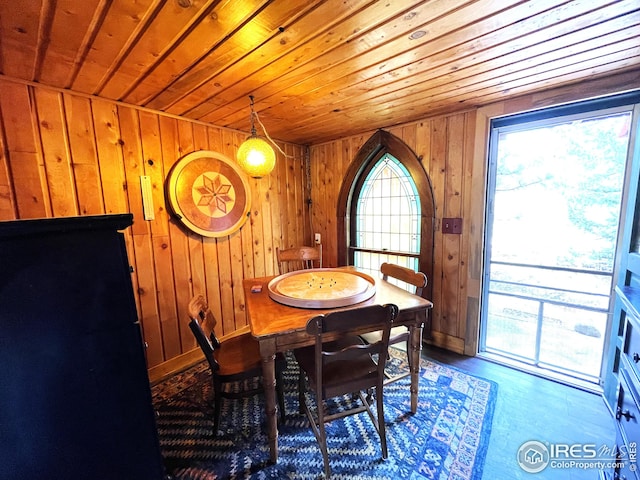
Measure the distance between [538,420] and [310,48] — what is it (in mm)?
2758

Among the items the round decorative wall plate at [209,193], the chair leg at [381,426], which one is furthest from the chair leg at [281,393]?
the round decorative wall plate at [209,193]

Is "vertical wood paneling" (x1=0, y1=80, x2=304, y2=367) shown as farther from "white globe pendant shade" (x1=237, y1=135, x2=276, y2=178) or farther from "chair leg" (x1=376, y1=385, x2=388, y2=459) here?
"chair leg" (x1=376, y1=385, x2=388, y2=459)

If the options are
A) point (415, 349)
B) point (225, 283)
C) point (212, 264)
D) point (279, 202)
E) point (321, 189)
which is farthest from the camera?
point (321, 189)

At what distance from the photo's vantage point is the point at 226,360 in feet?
5.65

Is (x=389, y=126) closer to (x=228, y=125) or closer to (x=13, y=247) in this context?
(x=228, y=125)

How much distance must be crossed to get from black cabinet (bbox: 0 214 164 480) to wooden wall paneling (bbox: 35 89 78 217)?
1217mm

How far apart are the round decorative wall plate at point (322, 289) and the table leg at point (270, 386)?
336 millimetres

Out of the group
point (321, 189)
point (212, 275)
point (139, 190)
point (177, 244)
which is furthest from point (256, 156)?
point (321, 189)

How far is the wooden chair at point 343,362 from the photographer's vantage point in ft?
4.20

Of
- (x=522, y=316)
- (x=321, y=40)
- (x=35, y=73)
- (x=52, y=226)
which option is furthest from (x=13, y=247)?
(x=522, y=316)

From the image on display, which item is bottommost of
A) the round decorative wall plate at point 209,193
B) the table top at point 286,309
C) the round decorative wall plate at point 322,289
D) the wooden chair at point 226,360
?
the wooden chair at point 226,360

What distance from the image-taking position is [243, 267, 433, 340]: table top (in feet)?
4.59

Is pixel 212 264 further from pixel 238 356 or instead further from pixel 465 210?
pixel 465 210

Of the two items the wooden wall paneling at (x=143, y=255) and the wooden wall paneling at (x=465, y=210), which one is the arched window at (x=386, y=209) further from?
the wooden wall paneling at (x=143, y=255)
